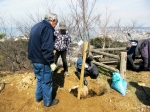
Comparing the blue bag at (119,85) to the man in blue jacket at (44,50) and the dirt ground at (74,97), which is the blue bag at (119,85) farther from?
the man in blue jacket at (44,50)

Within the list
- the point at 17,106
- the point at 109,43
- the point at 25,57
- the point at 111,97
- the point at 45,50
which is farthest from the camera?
the point at 25,57

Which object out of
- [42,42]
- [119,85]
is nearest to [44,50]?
[42,42]

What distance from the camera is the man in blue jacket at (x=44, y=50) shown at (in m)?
2.93

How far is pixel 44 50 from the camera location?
2973 millimetres

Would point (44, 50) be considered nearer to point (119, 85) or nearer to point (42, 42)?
point (42, 42)

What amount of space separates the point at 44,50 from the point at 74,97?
1449mm

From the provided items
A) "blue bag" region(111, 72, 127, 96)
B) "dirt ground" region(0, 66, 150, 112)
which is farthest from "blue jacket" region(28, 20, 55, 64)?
"blue bag" region(111, 72, 127, 96)

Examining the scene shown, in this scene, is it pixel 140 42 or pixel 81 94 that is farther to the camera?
pixel 140 42

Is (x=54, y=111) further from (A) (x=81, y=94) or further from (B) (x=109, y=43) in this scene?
(B) (x=109, y=43)

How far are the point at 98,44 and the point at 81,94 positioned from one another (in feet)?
22.9

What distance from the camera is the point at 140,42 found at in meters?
4.64

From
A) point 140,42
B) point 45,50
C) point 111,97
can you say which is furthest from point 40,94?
point 140,42


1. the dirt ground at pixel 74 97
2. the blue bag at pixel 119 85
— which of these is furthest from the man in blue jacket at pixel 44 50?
the blue bag at pixel 119 85

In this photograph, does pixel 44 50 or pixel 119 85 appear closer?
pixel 44 50
